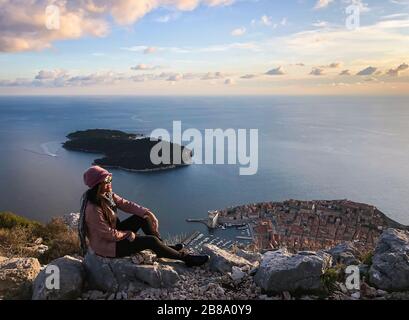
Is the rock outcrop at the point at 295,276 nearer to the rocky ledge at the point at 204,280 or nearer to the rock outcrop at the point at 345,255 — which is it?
the rocky ledge at the point at 204,280

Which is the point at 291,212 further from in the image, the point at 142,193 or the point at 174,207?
the point at 142,193

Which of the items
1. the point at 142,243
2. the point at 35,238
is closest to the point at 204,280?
the point at 142,243

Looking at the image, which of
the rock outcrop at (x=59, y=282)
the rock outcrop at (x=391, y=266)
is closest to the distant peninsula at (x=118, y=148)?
the rock outcrop at (x=59, y=282)

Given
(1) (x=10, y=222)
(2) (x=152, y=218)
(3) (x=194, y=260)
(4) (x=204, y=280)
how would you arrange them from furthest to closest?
(1) (x=10, y=222), (3) (x=194, y=260), (2) (x=152, y=218), (4) (x=204, y=280)

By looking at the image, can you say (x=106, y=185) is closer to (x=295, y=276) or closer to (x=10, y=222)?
(x=295, y=276)

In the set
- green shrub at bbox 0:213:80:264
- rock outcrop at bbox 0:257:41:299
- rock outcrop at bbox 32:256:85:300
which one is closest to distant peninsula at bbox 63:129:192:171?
green shrub at bbox 0:213:80:264

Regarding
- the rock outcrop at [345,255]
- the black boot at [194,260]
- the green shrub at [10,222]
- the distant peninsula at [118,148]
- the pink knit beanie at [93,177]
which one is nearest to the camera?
the pink knit beanie at [93,177]

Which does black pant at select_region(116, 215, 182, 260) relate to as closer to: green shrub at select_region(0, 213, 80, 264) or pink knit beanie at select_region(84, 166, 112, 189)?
pink knit beanie at select_region(84, 166, 112, 189)
